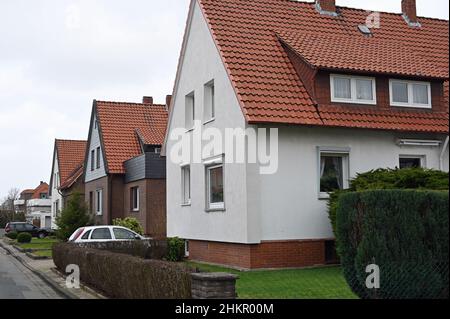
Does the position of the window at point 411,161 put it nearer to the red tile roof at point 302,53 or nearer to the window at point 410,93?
the red tile roof at point 302,53

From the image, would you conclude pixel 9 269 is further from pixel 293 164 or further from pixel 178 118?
pixel 293 164

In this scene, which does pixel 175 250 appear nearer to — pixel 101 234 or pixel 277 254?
pixel 101 234

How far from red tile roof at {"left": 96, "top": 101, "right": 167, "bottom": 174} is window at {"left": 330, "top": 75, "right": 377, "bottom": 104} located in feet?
54.6

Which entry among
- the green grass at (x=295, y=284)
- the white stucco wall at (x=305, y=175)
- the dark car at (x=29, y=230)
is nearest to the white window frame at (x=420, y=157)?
the white stucco wall at (x=305, y=175)

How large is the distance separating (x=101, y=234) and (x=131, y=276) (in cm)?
1161

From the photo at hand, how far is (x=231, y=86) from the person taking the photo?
16.8 meters

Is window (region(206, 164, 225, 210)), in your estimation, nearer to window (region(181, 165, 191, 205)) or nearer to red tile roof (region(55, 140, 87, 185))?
window (region(181, 165, 191, 205))

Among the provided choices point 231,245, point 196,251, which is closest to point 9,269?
point 196,251

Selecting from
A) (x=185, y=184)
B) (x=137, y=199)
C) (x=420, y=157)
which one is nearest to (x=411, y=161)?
(x=420, y=157)

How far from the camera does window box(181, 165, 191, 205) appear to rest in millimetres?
20688

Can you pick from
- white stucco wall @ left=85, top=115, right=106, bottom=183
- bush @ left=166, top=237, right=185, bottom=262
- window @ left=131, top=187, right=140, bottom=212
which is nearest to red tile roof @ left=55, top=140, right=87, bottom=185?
white stucco wall @ left=85, top=115, right=106, bottom=183

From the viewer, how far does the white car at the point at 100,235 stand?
70.8 feet

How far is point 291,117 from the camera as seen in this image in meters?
15.9

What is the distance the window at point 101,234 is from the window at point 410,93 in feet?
36.6
